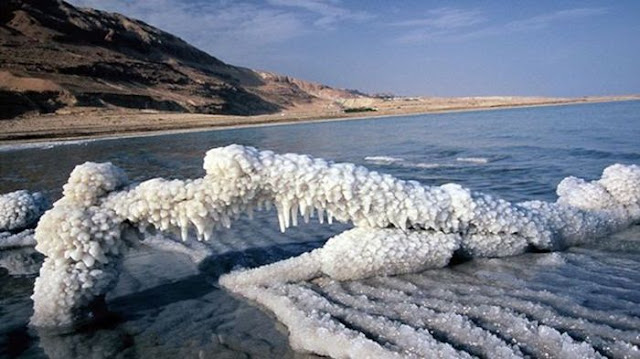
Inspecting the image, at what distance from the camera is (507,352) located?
2619 millimetres

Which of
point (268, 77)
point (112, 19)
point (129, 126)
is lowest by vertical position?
point (129, 126)

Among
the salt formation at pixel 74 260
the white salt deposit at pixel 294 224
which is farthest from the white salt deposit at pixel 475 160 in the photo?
the salt formation at pixel 74 260

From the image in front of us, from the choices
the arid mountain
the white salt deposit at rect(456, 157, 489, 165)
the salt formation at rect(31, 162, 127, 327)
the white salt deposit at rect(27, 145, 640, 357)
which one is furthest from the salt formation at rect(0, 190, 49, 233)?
the arid mountain

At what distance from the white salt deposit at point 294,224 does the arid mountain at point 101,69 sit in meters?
46.9

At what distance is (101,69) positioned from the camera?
67.9m

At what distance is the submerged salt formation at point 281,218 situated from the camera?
354 cm

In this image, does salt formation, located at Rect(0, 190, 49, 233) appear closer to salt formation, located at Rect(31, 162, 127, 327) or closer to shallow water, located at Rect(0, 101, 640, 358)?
shallow water, located at Rect(0, 101, 640, 358)

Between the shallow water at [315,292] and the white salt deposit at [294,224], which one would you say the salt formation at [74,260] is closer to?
the white salt deposit at [294,224]

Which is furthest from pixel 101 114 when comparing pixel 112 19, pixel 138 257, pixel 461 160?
pixel 112 19

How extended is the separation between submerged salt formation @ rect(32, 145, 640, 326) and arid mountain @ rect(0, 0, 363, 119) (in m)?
46.8

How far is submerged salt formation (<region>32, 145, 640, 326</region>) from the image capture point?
3545mm

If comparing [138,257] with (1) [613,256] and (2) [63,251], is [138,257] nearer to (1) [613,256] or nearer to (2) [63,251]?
(2) [63,251]

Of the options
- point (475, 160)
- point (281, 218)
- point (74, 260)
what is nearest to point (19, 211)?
point (74, 260)

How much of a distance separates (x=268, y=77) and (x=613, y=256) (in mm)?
123514
